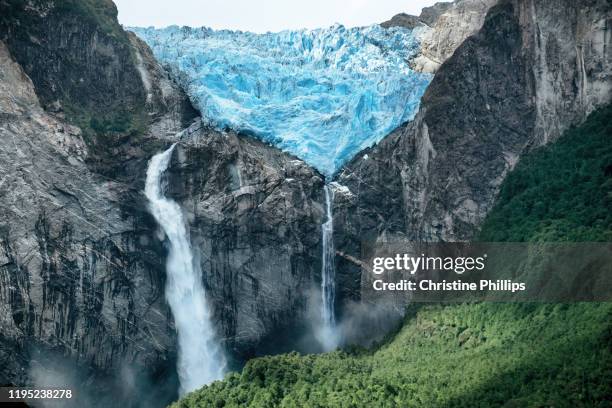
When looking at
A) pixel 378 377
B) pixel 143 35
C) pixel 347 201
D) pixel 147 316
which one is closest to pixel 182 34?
pixel 143 35

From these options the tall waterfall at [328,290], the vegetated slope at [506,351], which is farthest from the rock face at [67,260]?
Answer: the tall waterfall at [328,290]

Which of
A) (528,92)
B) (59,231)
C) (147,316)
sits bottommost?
(147,316)

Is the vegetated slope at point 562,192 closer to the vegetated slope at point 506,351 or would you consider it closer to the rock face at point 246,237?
the vegetated slope at point 506,351

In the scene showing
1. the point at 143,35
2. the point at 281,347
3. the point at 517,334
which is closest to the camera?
the point at 517,334

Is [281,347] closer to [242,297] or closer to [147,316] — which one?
[242,297]

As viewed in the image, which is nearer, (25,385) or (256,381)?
(256,381)

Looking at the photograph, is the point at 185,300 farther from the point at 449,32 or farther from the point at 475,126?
the point at 449,32

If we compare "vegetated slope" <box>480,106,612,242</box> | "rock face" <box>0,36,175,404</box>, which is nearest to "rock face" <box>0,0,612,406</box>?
"rock face" <box>0,36,175,404</box>
